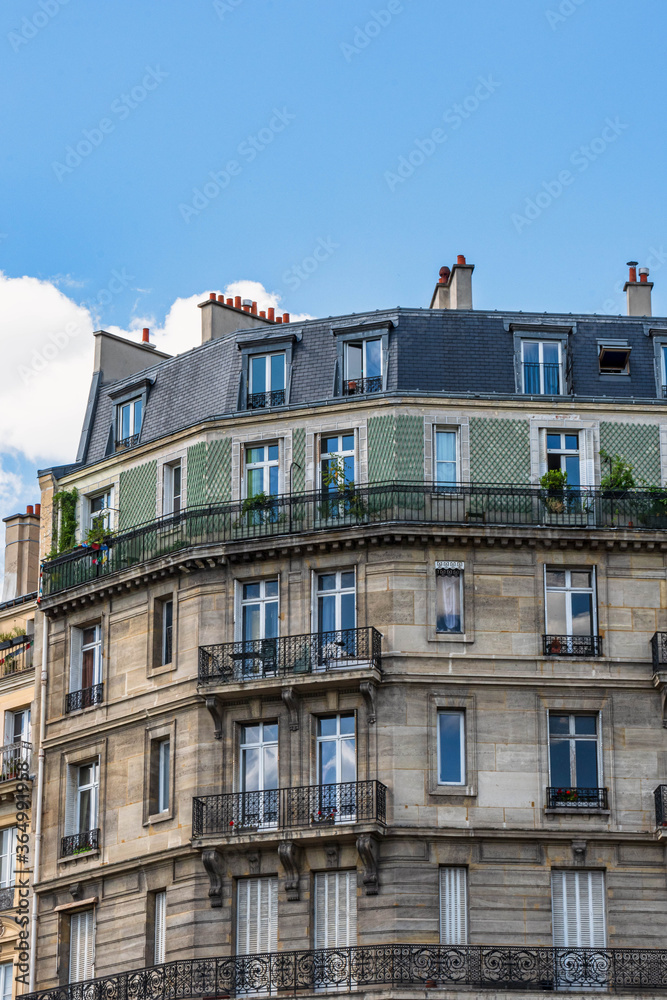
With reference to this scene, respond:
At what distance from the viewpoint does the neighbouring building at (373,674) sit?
42.1 metres

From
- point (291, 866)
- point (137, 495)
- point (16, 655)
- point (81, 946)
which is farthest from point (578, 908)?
point (16, 655)

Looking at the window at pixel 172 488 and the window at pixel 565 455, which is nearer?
the window at pixel 565 455

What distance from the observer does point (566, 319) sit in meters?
47.4

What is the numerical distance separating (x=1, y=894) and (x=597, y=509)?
1645cm

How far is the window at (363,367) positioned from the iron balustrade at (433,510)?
2.48 metres

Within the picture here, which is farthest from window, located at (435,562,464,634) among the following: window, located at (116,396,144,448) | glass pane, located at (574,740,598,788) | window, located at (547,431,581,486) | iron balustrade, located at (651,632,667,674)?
window, located at (116,396,144,448)

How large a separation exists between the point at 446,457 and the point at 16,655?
42.0 ft

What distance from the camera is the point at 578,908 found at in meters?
42.2

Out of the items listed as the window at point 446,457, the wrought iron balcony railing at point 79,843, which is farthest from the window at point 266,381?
the wrought iron balcony railing at point 79,843

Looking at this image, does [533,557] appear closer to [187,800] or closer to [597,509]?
[597,509]

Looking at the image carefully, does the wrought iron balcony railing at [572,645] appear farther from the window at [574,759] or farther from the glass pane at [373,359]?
the glass pane at [373,359]

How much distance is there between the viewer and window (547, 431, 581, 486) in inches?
1793

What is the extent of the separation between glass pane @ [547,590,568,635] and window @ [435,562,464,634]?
1804 millimetres

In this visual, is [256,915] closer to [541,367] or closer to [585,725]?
[585,725]
